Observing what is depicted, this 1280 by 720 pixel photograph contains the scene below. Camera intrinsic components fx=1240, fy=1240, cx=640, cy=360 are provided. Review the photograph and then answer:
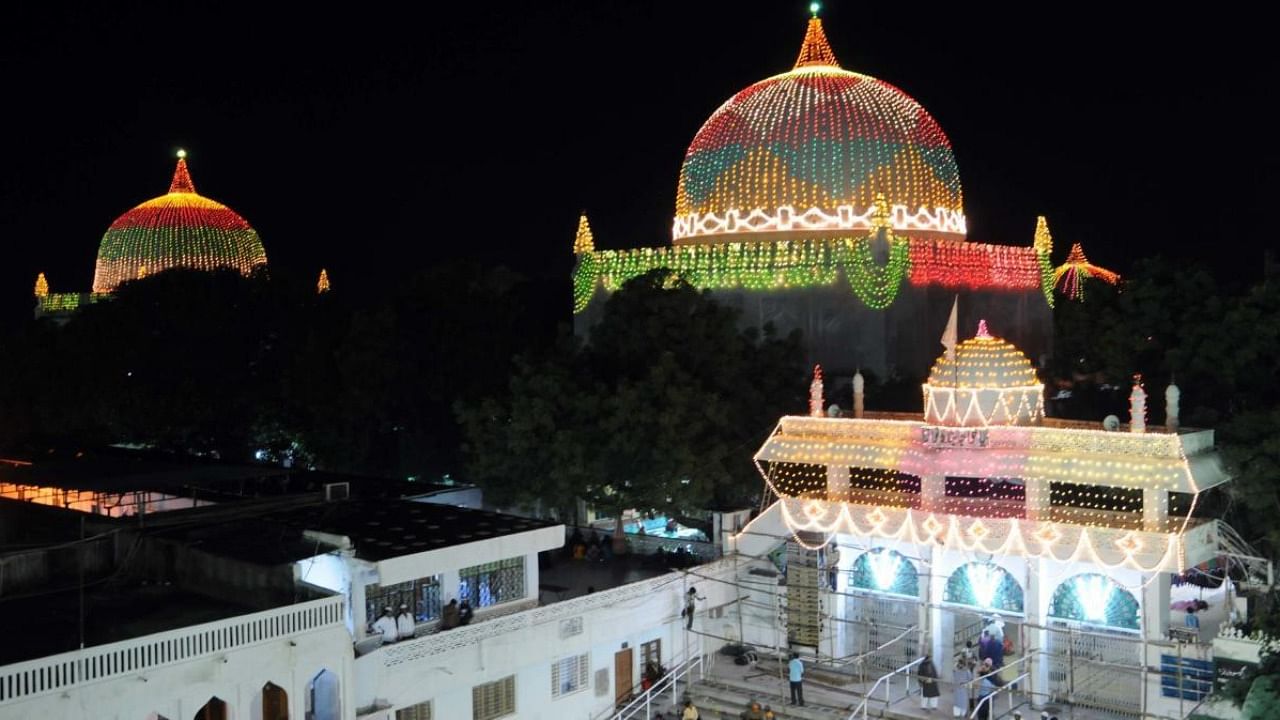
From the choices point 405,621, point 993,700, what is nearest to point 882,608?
point 993,700

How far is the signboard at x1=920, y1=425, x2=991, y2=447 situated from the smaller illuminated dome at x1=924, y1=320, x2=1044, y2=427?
0.55ft

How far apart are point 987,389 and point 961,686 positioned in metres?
5.56

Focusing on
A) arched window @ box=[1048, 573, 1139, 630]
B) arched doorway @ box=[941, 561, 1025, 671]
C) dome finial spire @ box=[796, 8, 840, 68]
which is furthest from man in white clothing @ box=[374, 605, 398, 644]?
dome finial spire @ box=[796, 8, 840, 68]

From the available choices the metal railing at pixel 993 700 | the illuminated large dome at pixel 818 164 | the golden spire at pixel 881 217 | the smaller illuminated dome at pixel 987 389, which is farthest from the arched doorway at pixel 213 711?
the illuminated large dome at pixel 818 164

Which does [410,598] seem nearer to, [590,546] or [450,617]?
[450,617]

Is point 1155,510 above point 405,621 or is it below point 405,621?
above

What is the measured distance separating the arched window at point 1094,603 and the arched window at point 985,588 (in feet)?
2.89

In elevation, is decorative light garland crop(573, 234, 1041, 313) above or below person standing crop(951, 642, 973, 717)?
above

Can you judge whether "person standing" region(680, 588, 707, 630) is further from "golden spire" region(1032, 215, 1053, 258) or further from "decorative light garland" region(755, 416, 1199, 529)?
"golden spire" region(1032, 215, 1053, 258)

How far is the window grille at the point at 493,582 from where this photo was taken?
22641 mm

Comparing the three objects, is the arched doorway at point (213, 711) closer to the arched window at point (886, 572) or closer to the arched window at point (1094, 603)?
the arched window at point (886, 572)

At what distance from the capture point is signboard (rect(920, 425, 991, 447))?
2353 centimetres

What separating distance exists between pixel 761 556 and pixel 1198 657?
9.21 m

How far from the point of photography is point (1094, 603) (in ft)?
74.6
